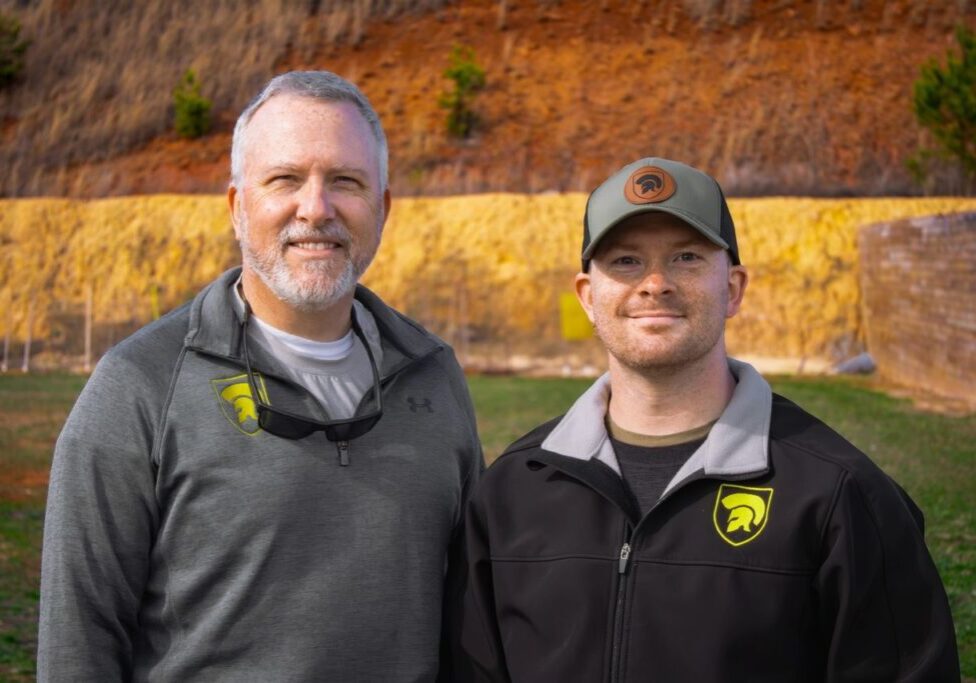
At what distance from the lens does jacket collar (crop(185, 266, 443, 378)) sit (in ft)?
9.10

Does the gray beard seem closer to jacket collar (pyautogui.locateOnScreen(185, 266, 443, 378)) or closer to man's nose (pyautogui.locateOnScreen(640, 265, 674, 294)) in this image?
jacket collar (pyautogui.locateOnScreen(185, 266, 443, 378))

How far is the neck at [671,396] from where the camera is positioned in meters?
2.63

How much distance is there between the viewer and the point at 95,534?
2549mm

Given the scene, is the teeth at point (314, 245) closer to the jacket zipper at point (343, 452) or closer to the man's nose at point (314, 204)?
the man's nose at point (314, 204)

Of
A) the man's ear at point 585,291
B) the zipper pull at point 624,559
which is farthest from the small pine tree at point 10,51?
the zipper pull at point 624,559

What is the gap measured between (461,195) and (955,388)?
13.9m

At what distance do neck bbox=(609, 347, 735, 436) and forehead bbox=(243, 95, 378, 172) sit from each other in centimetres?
84

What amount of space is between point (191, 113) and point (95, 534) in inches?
1274

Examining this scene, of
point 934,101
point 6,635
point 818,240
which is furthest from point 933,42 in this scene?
point 6,635

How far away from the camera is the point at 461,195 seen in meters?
27.6

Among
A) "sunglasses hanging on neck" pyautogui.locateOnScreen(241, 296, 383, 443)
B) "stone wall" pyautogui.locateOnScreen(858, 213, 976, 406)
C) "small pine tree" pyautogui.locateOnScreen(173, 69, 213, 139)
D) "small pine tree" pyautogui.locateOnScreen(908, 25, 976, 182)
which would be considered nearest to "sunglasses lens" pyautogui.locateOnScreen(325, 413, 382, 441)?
"sunglasses hanging on neck" pyautogui.locateOnScreen(241, 296, 383, 443)

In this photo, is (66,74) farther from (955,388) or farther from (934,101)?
(955,388)

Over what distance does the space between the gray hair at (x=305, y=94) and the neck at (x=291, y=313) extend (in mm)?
268

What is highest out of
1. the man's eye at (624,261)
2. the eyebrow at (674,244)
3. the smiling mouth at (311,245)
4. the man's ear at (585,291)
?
the eyebrow at (674,244)
